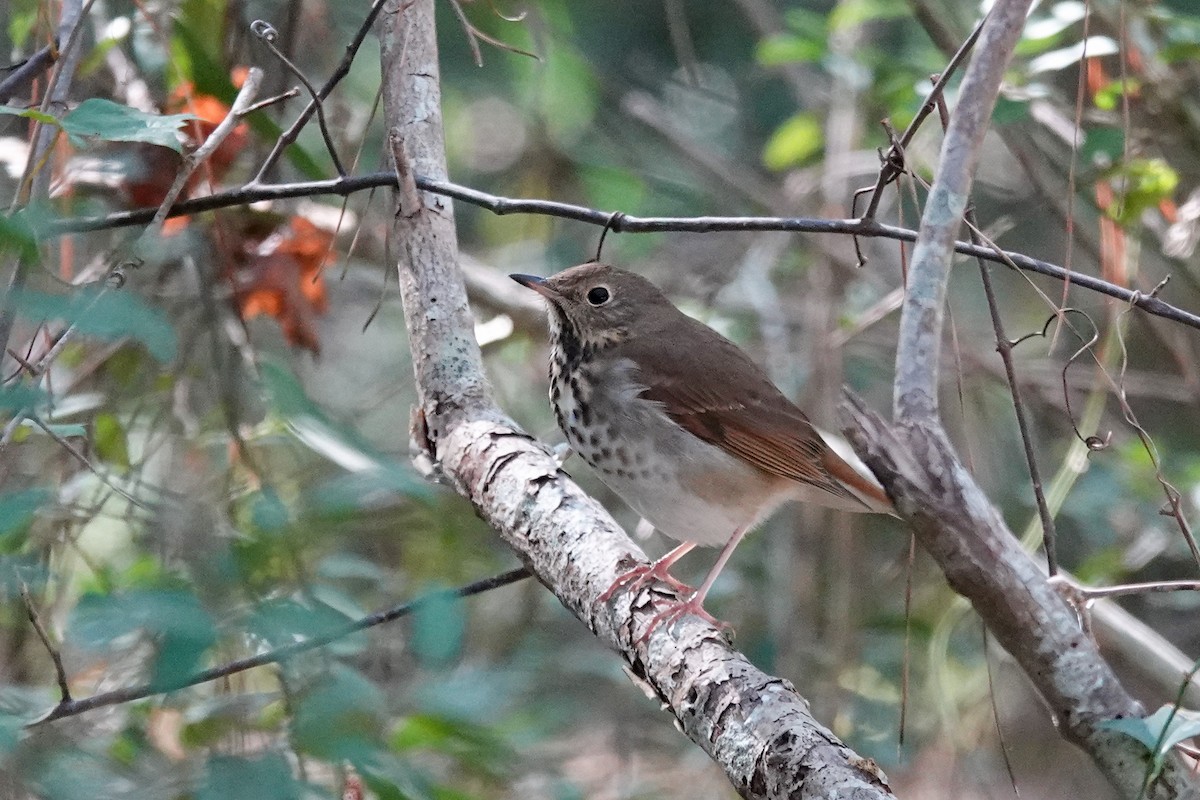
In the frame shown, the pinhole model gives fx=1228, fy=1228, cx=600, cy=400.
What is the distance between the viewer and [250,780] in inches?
56.3

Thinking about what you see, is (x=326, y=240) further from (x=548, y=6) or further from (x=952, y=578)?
(x=952, y=578)

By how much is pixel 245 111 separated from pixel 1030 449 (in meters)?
1.61

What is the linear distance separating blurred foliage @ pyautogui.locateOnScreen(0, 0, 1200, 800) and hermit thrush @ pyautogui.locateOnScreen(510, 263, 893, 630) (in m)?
0.43

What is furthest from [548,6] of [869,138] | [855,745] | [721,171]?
[855,745]

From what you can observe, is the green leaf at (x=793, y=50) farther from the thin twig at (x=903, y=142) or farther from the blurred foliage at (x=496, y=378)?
the thin twig at (x=903, y=142)

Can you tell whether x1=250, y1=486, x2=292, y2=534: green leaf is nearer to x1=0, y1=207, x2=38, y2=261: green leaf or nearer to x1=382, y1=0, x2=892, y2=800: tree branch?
x1=0, y1=207, x2=38, y2=261: green leaf

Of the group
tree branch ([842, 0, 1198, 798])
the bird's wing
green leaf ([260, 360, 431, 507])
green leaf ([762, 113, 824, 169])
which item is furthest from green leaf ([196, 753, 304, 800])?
green leaf ([762, 113, 824, 169])

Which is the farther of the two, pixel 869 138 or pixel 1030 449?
pixel 869 138

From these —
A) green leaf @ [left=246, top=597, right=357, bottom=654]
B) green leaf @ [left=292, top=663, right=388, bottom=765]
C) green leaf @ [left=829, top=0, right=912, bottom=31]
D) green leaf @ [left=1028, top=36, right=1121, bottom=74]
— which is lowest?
green leaf @ [left=292, top=663, right=388, bottom=765]

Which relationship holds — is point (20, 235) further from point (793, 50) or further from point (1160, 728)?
point (793, 50)

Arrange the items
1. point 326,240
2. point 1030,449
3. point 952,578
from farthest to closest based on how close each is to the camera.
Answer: point 326,240 < point 1030,449 < point 952,578

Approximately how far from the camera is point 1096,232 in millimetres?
4641

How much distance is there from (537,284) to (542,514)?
928mm

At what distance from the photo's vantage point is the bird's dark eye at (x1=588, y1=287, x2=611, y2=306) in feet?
11.3
